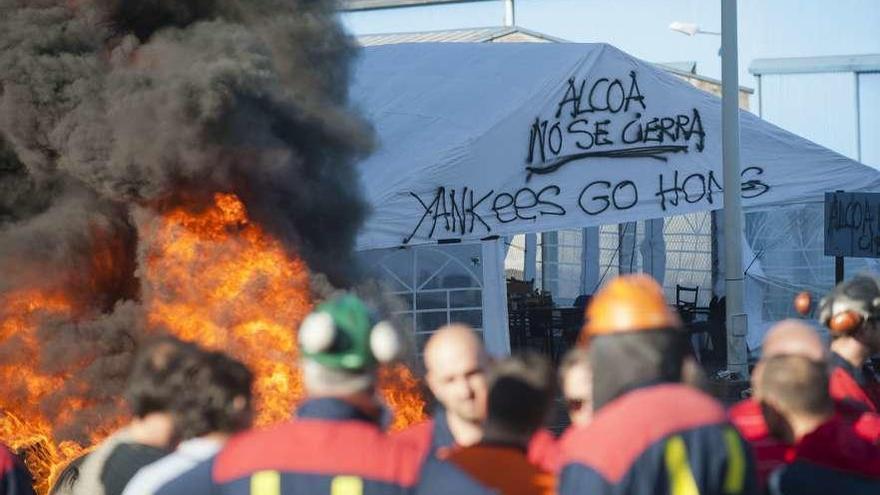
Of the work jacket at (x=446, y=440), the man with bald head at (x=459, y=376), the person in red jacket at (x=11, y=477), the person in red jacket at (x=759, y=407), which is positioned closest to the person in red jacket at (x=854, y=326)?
the person in red jacket at (x=759, y=407)

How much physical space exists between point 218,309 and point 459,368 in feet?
20.9

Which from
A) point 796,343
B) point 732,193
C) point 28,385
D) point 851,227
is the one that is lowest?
point 28,385

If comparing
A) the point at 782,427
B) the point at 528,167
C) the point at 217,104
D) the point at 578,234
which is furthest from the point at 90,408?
the point at 578,234

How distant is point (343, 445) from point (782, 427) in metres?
1.34

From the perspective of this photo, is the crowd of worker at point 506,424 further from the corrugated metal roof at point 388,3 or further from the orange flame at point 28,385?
the corrugated metal roof at point 388,3

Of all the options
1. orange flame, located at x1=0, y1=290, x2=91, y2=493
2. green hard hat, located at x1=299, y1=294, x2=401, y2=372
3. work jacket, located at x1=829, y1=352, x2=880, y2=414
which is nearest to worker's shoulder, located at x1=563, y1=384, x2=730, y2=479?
green hard hat, located at x1=299, y1=294, x2=401, y2=372

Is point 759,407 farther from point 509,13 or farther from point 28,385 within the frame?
point 509,13

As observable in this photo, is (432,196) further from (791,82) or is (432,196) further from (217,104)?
(791,82)

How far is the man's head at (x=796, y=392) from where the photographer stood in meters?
3.82

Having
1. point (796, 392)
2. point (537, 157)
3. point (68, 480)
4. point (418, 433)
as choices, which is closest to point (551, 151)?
point (537, 157)

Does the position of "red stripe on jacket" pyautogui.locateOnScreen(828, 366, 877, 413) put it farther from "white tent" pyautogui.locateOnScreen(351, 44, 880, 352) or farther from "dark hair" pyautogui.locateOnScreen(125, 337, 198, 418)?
"white tent" pyautogui.locateOnScreen(351, 44, 880, 352)

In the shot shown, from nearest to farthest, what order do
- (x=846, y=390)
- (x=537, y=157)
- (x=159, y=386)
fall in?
(x=159, y=386)
(x=846, y=390)
(x=537, y=157)

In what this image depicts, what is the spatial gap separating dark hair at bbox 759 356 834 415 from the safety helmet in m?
1.32

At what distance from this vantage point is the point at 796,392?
3.86 meters
